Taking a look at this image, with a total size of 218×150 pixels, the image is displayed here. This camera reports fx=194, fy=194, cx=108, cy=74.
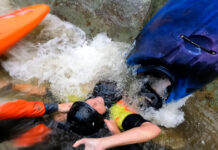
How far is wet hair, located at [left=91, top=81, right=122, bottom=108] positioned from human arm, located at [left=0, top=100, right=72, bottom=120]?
1.11ft

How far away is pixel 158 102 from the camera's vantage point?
78.6 inches

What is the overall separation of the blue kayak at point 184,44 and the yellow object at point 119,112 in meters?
0.43

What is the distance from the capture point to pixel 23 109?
1.55m

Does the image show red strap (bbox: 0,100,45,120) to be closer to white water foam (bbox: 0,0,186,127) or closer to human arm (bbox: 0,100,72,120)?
human arm (bbox: 0,100,72,120)

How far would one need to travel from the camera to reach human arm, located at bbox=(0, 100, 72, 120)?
4.64 feet

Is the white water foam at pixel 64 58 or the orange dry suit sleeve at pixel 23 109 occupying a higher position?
the white water foam at pixel 64 58

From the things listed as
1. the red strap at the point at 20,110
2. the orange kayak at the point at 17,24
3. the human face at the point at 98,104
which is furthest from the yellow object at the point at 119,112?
the orange kayak at the point at 17,24

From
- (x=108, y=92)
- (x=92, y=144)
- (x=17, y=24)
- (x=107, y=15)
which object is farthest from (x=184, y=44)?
(x=17, y=24)

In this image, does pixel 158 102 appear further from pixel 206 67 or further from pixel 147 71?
pixel 206 67

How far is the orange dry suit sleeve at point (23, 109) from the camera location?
4.63 ft

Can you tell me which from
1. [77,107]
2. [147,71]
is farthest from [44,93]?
[147,71]

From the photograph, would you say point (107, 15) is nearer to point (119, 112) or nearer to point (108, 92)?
point (108, 92)

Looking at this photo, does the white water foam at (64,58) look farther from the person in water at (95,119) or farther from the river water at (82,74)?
the person in water at (95,119)

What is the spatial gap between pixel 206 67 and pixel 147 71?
1.75 feet
